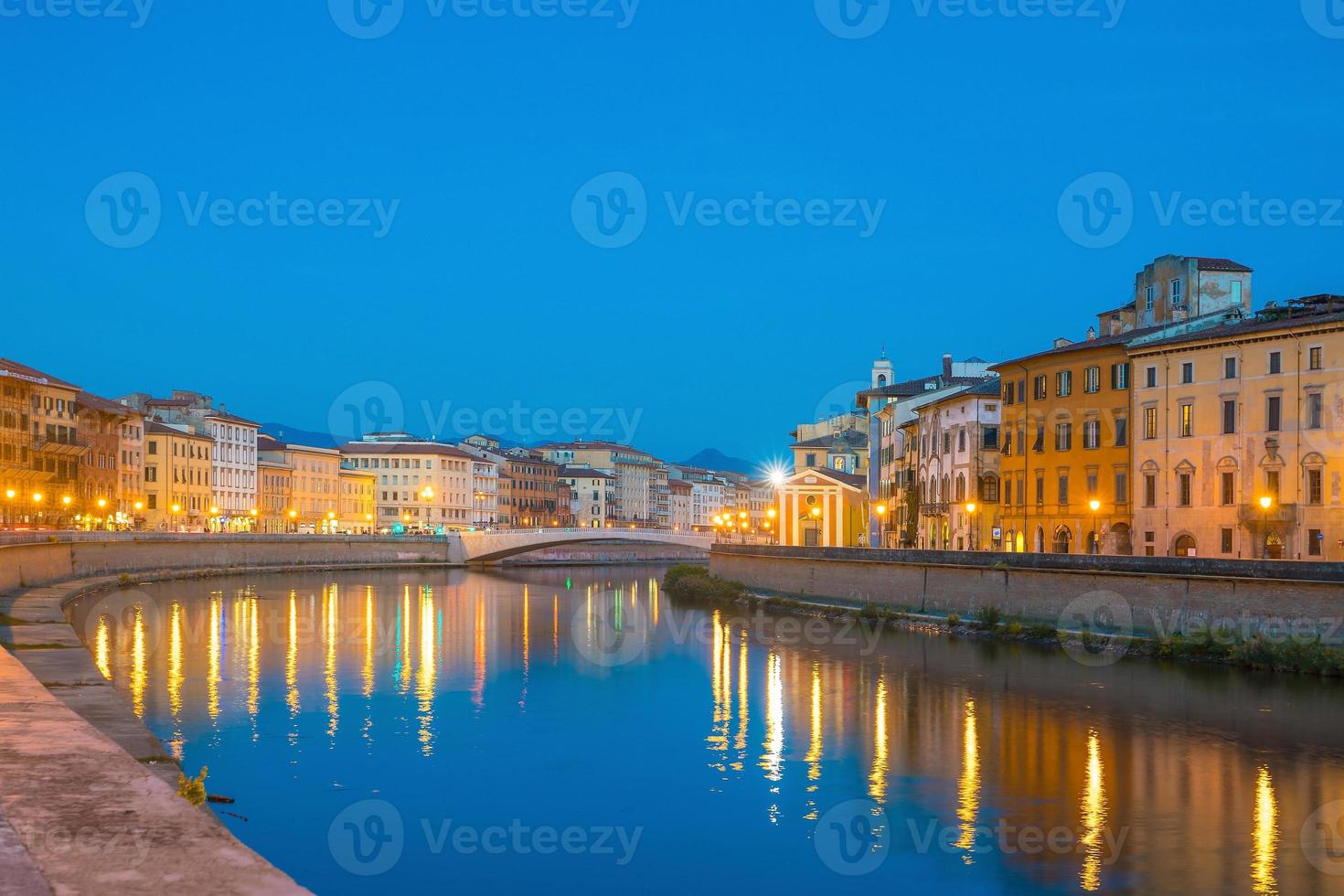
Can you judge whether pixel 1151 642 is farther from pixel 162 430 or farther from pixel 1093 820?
pixel 162 430

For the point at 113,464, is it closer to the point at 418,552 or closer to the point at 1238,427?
the point at 418,552

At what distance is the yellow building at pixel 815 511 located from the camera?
77188 millimetres

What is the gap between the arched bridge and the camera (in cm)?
8719

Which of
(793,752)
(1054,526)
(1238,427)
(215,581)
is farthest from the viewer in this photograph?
(215,581)

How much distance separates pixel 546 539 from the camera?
296 ft

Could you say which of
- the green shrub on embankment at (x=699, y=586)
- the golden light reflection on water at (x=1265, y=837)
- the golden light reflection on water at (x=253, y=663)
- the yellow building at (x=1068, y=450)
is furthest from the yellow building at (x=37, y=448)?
the golden light reflection on water at (x=1265, y=837)

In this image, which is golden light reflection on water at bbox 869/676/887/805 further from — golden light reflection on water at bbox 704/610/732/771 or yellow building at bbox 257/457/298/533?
yellow building at bbox 257/457/298/533

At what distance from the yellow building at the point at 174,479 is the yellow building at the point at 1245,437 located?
68.3 meters

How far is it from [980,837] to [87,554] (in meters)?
52.2

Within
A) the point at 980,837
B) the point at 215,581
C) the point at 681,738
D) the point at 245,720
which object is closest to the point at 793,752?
the point at 681,738

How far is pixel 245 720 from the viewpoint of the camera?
25609 millimetres

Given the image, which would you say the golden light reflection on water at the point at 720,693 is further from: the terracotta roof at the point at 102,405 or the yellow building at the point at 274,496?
the yellow building at the point at 274,496

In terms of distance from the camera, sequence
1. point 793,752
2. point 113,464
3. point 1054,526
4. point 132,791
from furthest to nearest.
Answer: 1. point 113,464
2. point 1054,526
3. point 793,752
4. point 132,791

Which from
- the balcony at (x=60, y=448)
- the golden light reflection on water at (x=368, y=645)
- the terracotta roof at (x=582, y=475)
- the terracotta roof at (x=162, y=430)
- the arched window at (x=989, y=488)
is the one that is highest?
the terracotta roof at (x=162, y=430)
